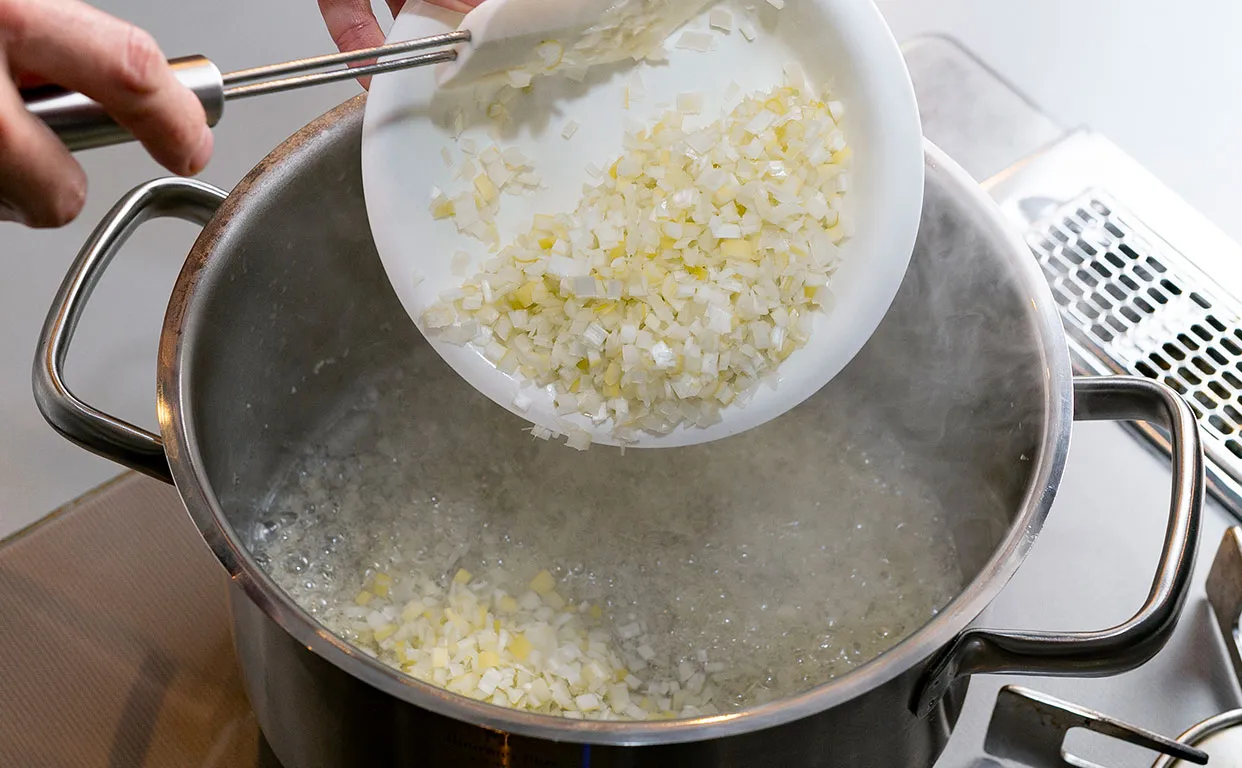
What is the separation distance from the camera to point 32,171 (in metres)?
0.48

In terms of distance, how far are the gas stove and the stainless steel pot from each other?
95 millimetres

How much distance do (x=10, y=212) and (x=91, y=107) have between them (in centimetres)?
7

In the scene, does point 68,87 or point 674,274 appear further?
point 674,274

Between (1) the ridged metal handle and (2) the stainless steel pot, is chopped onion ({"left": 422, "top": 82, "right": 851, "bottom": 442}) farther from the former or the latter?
(1) the ridged metal handle

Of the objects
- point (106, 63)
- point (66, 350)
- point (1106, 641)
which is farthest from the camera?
point (66, 350)

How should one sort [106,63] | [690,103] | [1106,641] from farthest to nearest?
[690,103] → [1106,641] → [106,63]

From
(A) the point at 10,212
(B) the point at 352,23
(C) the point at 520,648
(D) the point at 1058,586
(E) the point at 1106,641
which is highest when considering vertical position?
(A) the point at 10,212

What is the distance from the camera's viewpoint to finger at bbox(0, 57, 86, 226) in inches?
Answer: 18.1

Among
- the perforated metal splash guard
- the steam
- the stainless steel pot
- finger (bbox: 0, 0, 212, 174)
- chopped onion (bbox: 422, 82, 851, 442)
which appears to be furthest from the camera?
the perforated metal splash guard

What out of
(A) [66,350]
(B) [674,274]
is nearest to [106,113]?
(A) [66,350]

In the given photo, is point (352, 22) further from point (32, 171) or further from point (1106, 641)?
point (1106, 641)

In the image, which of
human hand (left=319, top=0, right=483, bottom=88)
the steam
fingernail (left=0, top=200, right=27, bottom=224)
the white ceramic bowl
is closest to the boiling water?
the steam

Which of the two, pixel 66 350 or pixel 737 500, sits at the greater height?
pixel 66 350

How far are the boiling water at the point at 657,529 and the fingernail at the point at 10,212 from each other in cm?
48
